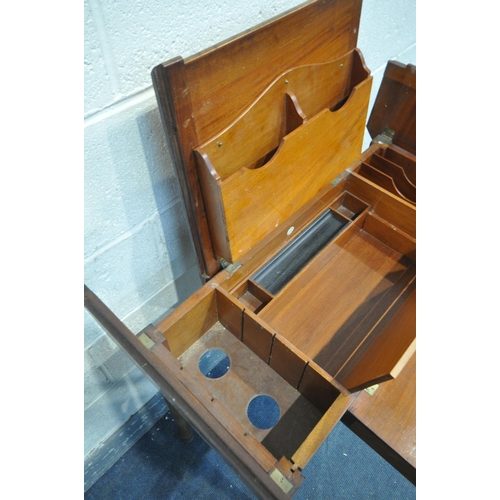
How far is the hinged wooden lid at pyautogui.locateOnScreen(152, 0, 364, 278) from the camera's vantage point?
544mm

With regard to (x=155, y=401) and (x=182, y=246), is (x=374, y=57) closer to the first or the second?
(x=182, y=246)

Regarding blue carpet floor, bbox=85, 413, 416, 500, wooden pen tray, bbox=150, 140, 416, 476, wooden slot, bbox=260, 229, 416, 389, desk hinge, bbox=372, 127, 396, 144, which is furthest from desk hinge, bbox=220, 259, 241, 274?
blue carpet floor, bbox=85, 413, 416, 500

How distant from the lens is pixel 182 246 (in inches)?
35.7

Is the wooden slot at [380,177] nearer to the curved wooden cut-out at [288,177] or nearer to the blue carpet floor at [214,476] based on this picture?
the curved wooden cut-out at [288,177]

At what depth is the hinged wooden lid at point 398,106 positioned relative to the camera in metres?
0.99

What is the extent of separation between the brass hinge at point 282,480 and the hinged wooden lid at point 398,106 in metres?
0.90

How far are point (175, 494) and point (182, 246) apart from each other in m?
0.91

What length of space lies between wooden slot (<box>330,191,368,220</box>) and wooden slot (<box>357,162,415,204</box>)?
0.29ft

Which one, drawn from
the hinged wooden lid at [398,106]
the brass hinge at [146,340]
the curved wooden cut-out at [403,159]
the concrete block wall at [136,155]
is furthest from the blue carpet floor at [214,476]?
the hinged wooden lid at [398,106]

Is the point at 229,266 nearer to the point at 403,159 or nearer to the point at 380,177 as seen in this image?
the point at 380,177

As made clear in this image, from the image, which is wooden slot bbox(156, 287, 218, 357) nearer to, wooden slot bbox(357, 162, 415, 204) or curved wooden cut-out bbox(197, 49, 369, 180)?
curved wooden cut-out bbox(197, 49, 369, 180)

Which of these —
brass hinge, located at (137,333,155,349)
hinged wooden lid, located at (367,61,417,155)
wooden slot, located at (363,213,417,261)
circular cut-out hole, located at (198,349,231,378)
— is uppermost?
hinged wooden lid, located at (367,61,417,155)

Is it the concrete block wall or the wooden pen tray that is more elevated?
the concrete block wall

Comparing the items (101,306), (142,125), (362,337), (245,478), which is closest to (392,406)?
(362,337)
